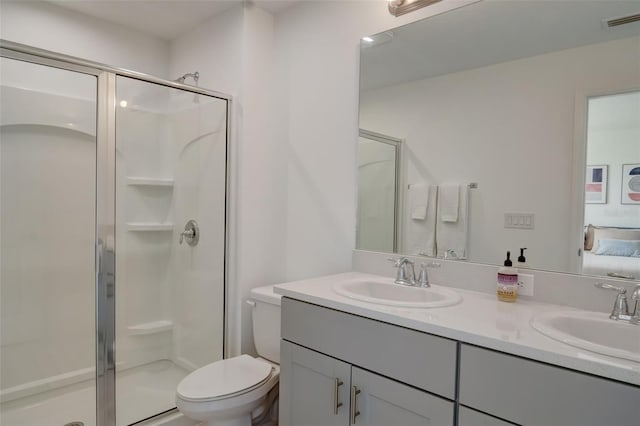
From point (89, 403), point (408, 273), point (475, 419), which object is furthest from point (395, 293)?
point (89, 403)

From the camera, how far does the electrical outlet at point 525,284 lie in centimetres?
144

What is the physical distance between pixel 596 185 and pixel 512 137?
34 centimetres

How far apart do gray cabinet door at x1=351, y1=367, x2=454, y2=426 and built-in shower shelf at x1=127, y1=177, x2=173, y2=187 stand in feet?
6.15

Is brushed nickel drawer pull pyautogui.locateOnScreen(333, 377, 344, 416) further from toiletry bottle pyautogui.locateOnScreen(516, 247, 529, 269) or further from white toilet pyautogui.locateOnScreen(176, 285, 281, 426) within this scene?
toiletry bottle pyautogui.locateOnScreen(516, 247, 529, 269)

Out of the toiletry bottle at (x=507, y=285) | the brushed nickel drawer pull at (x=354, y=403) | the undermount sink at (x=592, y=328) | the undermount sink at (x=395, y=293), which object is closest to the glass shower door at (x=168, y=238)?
the undermount sink at (x=395, y=293)

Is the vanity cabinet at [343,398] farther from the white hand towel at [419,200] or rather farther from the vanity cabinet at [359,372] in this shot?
the white hand towel at [419,200]

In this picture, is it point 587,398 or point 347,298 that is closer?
point 587,398

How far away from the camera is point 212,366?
1907 millimetres

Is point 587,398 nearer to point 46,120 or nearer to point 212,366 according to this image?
point 212,366

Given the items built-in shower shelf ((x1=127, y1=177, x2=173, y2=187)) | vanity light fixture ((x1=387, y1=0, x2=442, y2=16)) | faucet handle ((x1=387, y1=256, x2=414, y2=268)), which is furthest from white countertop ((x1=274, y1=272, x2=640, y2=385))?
built-in shower shelf ((x1=127, y1=177, x2=173, y2=187))

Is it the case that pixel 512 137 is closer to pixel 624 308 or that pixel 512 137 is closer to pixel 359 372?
pixel 624 308

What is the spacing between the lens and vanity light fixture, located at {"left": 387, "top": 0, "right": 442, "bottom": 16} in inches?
69.5

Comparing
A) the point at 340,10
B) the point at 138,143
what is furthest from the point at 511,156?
the point at 138,143

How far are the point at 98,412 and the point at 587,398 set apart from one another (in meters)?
2.05
